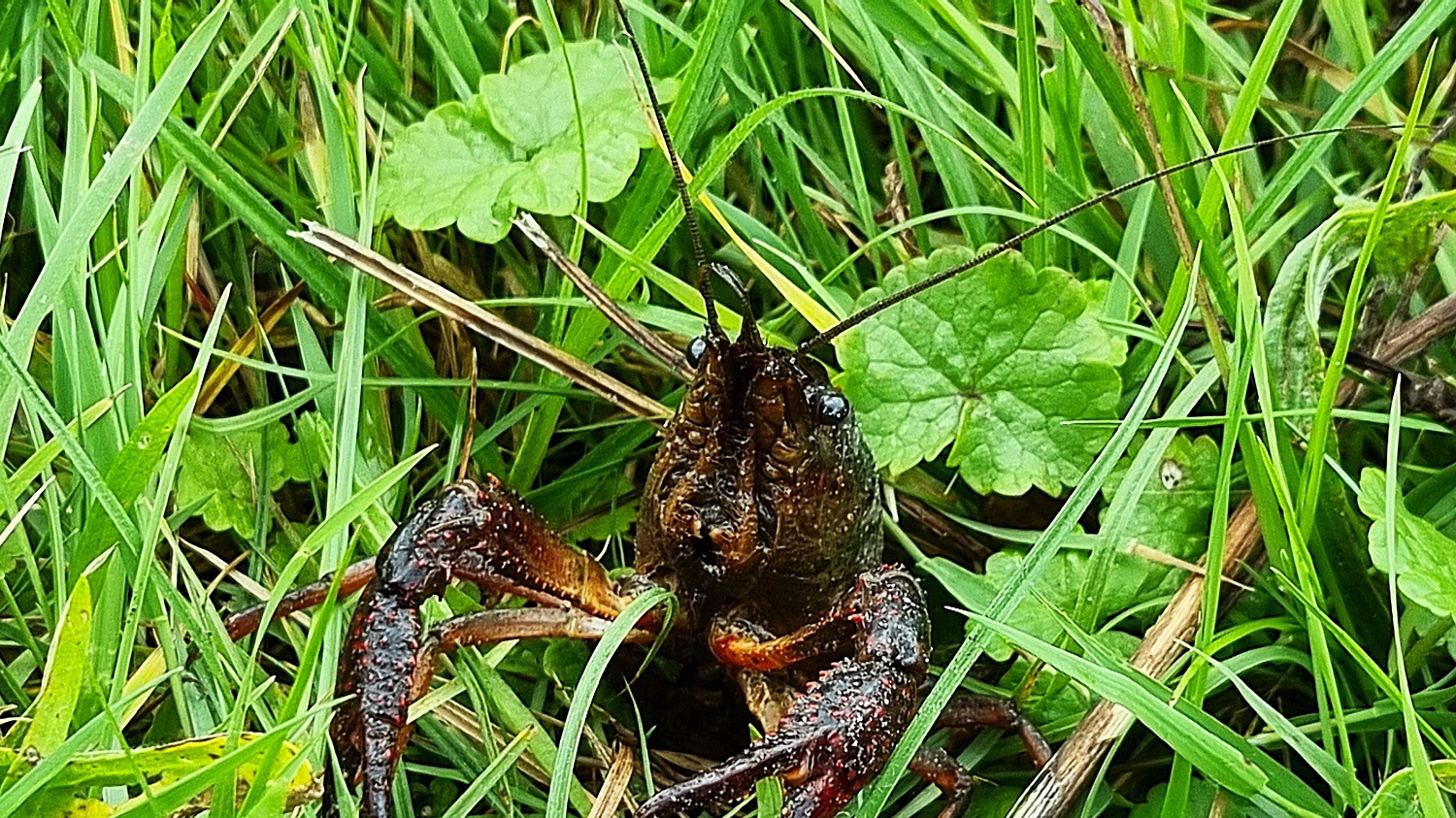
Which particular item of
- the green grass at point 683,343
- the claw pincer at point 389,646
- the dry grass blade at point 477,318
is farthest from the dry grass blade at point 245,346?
the claw pincer at point 389,646

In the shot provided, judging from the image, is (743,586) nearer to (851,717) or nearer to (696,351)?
(696,351)

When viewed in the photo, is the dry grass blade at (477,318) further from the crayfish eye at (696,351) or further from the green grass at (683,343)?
the crayfish eye at (696,351)

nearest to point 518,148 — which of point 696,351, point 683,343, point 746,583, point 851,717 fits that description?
point 683,343

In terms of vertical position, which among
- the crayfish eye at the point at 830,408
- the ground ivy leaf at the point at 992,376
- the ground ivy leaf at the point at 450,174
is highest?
the ground ivy leaf at the point at 450,174

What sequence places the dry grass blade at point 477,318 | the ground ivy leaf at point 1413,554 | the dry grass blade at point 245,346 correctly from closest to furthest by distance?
the ground ivy leaf at point 1413,554
the dry grass blade at point 477,318
the dry grass blade at point 245,346

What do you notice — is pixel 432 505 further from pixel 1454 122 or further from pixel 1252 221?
pixel 1454 122
